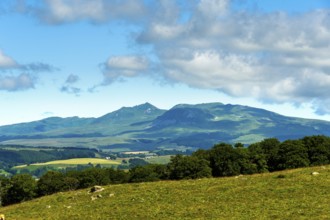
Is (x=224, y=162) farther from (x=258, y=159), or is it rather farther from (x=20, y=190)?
(x=20, y=190)

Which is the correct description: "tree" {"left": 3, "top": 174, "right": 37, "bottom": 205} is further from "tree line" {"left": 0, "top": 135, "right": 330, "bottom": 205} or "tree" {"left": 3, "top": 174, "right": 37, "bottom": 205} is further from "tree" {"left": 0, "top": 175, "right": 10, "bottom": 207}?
"tree" {"left": 0, "top": 175, "right": 10, "bottom": 207}

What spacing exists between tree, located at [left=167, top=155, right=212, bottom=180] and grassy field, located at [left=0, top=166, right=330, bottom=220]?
22.3 m

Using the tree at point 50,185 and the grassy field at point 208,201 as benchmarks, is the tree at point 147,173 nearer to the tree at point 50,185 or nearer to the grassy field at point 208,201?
the tree at point 50,185

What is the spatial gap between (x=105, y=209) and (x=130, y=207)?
3.51 meters

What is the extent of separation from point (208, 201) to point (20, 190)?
77.6 meters

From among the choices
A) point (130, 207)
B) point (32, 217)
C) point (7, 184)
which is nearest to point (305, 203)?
point (130, 207)

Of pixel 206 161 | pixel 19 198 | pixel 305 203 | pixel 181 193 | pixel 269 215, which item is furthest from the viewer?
→ pixel 19 198

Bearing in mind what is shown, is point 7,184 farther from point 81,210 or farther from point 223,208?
point 223,208

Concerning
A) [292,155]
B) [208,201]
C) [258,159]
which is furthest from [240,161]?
[208,201]

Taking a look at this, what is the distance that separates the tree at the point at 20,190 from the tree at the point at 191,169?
145 ft

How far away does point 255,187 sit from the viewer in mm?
59406

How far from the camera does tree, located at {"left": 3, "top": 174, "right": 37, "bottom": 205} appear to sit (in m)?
116

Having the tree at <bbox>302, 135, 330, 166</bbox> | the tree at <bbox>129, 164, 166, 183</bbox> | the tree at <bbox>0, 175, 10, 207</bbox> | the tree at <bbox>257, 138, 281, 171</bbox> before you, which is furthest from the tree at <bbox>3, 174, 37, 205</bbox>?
the tree at <bbox>302, 135, 330, 166</bbox>

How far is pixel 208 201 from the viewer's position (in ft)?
181
